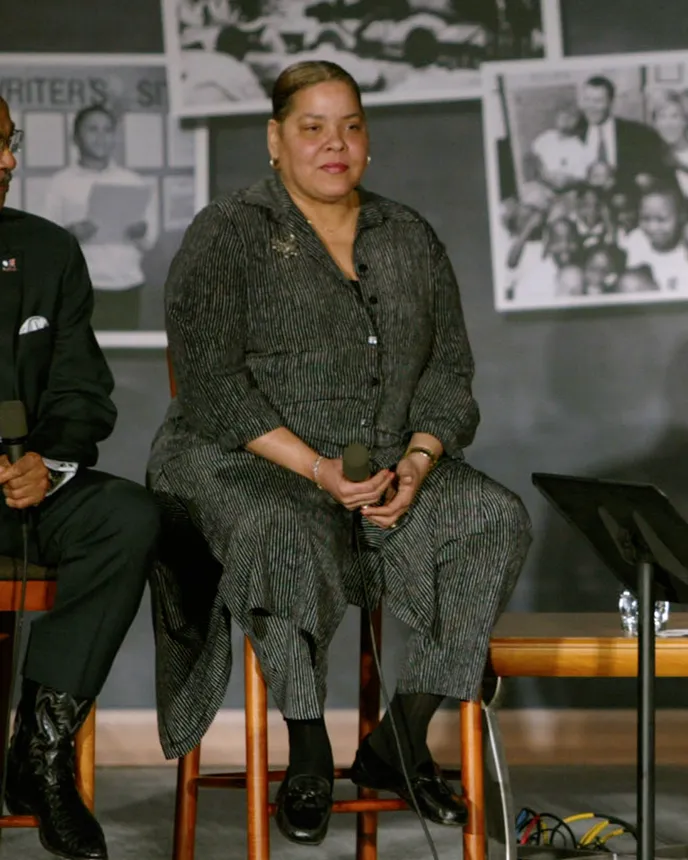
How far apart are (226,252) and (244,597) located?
23.4 inches

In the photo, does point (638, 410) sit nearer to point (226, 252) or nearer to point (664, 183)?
point (664, 183)

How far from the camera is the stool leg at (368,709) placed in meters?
2.50

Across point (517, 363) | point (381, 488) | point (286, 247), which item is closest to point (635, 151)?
point (517, 363)

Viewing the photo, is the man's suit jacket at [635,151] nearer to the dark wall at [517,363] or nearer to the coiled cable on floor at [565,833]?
the dark wall at [517,363]

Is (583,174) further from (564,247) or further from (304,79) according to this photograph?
(304,79)

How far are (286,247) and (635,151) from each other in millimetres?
1411

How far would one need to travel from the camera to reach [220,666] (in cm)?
238

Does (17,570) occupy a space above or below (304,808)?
above

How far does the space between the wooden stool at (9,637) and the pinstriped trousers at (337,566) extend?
0.26 metres

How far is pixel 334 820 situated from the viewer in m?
2.99

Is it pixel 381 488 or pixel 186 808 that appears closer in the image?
pixel 381 488

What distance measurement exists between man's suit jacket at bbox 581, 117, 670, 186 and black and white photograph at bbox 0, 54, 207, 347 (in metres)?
1.02

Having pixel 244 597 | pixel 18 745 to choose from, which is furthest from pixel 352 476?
pixel 18 745

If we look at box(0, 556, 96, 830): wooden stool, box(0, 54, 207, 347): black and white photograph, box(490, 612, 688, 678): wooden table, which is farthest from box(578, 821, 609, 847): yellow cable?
box(0, 54, 207, 347): black and white photograph
